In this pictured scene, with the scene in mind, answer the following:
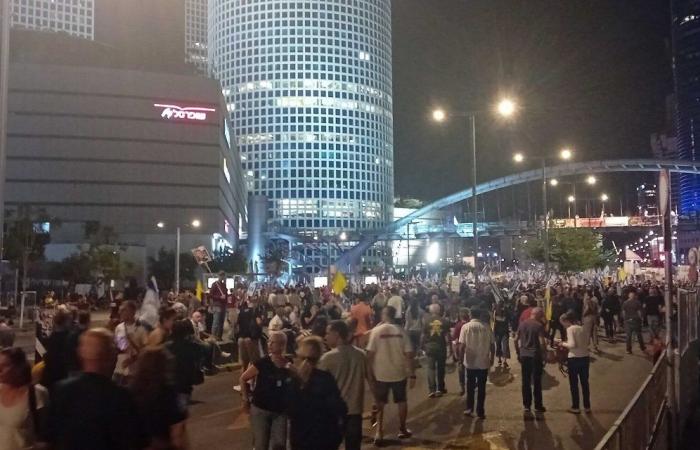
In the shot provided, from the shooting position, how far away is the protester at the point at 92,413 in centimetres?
375

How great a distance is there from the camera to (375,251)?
148 metres

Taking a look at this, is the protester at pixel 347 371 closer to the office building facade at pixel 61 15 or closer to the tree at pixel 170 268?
the tree at pixel 170 268

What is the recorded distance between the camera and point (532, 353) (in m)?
10.7

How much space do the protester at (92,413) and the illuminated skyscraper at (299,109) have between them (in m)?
140

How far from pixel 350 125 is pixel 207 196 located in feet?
257

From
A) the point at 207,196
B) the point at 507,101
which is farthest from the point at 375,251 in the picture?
the point at 507,101

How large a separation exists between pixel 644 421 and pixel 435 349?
5.85 metres

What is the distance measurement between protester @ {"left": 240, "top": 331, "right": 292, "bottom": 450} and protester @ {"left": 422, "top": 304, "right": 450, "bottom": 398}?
20.2 feet

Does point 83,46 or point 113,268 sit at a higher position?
point 83,46

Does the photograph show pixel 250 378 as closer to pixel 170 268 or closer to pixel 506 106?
pixel 506 106

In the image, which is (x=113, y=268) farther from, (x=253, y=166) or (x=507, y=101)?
(x=253, y=166)

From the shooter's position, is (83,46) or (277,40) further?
(277,40)

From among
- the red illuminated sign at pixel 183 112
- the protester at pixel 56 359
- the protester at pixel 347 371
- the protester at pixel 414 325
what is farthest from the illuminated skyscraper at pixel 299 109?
the protester at pixel 347 371

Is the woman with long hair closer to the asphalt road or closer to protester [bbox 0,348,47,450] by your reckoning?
protester [bbox 0,348,47,450]
